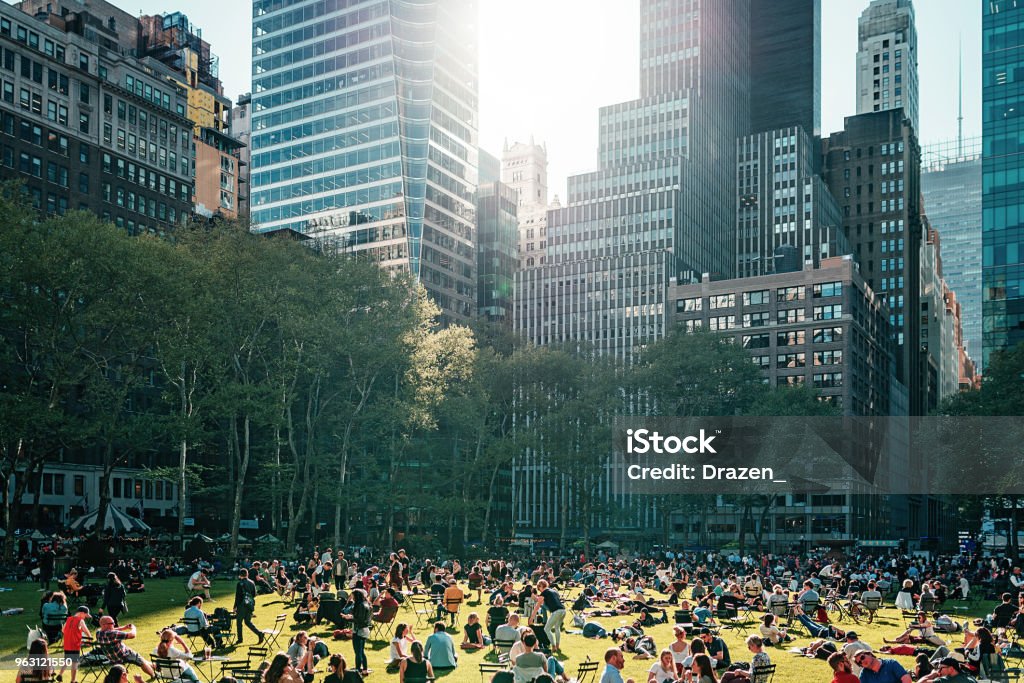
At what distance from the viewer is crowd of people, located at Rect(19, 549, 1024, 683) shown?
19328mm

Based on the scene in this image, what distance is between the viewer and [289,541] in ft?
206

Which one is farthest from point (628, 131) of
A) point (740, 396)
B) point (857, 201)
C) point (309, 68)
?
point (740, 396)

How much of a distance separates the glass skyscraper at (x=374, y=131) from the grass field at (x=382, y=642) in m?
111

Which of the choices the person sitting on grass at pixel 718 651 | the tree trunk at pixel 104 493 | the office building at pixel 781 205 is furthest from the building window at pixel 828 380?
the person sitting on grass at pixel 718 651

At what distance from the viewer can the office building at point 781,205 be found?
177 meters

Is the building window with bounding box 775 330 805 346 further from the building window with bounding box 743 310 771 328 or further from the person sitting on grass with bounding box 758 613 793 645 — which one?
the person sitting on grass with bounding box 758 613 793 645

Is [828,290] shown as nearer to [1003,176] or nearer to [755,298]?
[755,298]

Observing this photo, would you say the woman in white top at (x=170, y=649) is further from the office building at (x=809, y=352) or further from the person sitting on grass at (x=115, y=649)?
the office building at (x=809, y=352)

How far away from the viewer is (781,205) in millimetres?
185375

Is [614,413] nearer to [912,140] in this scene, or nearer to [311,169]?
[311,169]

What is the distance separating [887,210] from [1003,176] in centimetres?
7752

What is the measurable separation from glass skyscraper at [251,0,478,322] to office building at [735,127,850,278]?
180 ft

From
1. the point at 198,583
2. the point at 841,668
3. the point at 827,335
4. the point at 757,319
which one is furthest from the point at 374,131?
the point at 841,668

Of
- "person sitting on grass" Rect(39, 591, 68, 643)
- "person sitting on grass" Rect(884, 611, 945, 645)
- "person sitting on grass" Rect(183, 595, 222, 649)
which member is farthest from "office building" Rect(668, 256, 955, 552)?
"person sitting on grass" Rect(39, 591, 68, 643)
